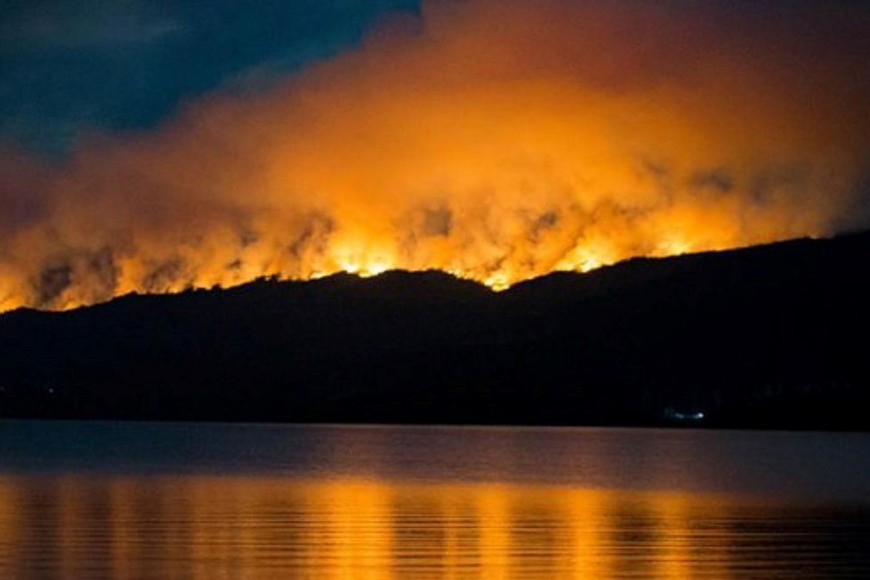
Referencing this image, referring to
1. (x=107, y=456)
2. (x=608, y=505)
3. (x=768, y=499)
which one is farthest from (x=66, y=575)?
(x=107, y=456)

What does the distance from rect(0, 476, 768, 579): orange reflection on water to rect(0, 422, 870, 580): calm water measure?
0.26ft

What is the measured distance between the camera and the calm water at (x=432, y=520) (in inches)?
1988

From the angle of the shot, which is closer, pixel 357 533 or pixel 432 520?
pixel 357 533

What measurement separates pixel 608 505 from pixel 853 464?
196ft

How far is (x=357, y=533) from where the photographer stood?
61.6 meters

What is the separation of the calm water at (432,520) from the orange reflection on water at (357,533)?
0.26 ft

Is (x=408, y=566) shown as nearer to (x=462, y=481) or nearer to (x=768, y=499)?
(x=768, y=499)

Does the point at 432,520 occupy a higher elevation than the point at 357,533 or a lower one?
higher

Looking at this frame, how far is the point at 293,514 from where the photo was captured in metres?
70.4

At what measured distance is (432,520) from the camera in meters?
67.9

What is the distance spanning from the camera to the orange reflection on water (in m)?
50.0

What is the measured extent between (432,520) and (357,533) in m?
6.73

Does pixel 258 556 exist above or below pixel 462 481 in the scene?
below

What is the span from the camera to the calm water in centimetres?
5050
